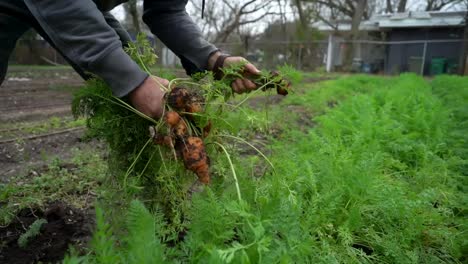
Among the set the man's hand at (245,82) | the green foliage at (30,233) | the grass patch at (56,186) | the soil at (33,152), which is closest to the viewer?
the man's hand at (245,82)

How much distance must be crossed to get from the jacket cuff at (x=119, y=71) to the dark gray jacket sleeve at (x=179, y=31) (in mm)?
756

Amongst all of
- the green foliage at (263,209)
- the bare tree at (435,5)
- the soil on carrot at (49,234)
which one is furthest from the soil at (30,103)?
the bare tree at (435,5)

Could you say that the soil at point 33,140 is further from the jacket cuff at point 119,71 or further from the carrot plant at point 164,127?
the jacket cuff at point 119,71

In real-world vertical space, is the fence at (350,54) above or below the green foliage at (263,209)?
below

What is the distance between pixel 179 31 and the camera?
91.4 inches

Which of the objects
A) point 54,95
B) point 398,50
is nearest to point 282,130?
point 54,95

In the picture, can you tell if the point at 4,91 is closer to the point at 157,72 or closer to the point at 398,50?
the point at 157,72

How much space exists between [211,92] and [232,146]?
0.39 metres

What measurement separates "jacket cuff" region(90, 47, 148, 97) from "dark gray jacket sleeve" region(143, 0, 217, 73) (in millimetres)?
756

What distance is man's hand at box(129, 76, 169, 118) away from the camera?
157 cm

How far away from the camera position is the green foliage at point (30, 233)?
2.19 metres

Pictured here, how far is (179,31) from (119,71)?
0.86 m

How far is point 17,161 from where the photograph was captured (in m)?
3.84

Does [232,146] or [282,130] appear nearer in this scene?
[232,146]
